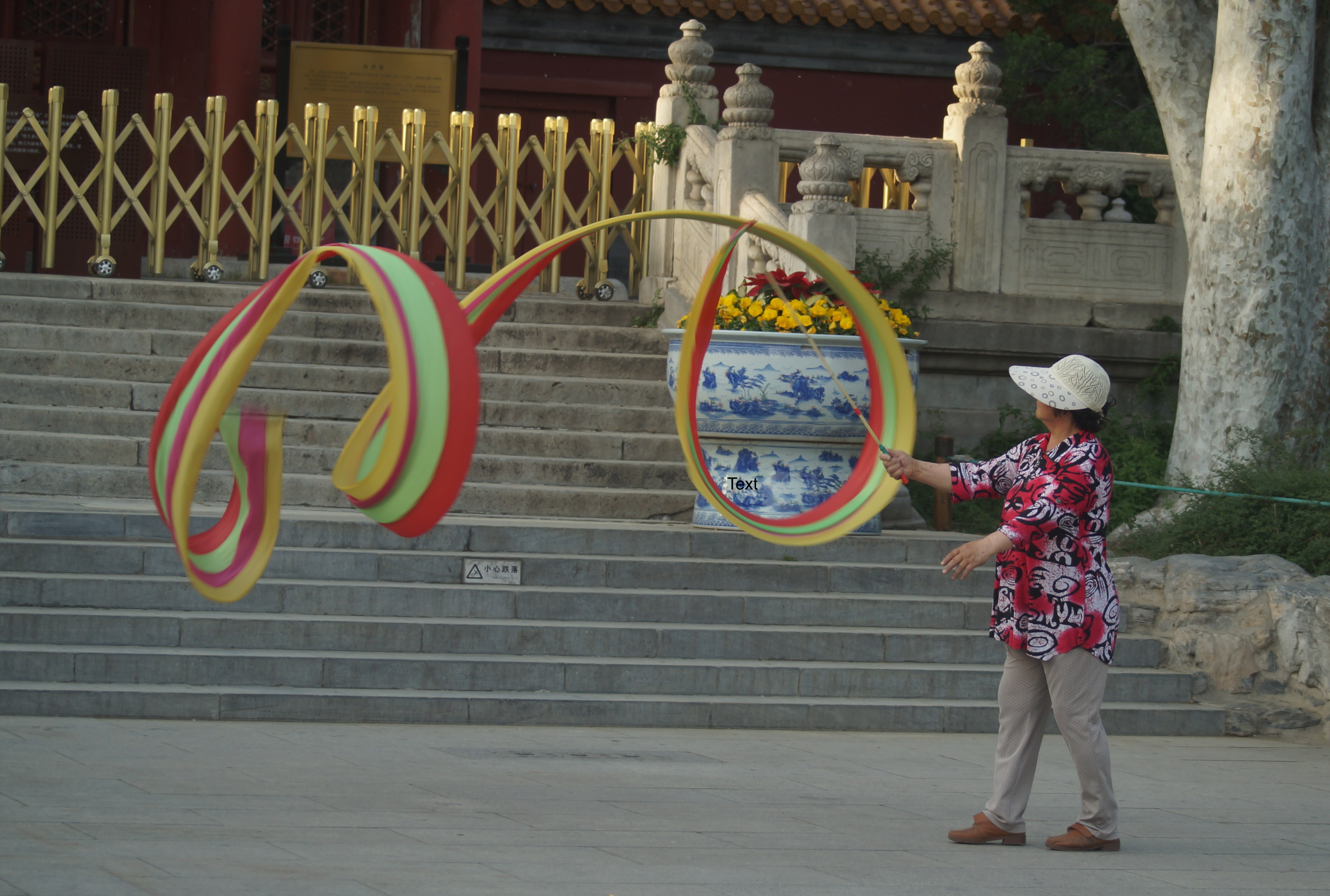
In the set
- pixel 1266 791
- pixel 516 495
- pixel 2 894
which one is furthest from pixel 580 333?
pixel 2 894

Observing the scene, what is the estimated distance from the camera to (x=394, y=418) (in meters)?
4.49

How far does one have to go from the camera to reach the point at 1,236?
14.5 m

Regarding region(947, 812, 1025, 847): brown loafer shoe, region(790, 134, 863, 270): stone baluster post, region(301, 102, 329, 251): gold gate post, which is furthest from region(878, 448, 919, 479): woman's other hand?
region(301, 102, 329, 251): gold gate post

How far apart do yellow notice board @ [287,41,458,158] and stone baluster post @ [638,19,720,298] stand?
2943 millimetres

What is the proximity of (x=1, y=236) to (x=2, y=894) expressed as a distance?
37.7 feet

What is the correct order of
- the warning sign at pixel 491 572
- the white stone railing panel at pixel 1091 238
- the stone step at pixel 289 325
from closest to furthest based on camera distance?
the warning sign at pixel 491 572 → the stone step at pixel 289 325 → the white stone railing panel at pixel 1091 238

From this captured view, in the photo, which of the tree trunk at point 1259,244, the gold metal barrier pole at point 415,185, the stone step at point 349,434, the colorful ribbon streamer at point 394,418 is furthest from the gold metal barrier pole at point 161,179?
the tree trunk at point 1259,244

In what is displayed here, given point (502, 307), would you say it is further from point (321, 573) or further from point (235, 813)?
point (321, 573)

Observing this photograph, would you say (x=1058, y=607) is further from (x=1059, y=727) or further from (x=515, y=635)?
(x=515, y=635)

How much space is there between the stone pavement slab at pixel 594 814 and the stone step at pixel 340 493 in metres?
2.62

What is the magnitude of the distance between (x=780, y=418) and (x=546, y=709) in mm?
2615

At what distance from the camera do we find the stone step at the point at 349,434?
10008 mm

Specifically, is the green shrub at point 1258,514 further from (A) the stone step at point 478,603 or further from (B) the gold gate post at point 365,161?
(B) the gold gate post at point 365,161

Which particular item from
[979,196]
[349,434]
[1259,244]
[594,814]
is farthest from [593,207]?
[594,814]
